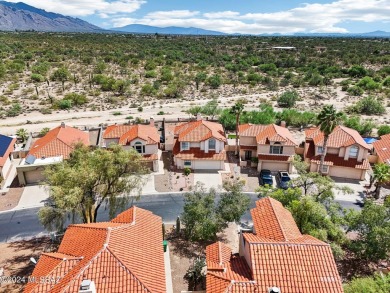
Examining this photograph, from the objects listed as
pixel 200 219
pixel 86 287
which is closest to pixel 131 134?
pixel 200 219

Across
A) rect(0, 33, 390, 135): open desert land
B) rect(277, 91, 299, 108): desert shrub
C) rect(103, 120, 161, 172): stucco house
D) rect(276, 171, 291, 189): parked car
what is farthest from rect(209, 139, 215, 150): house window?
rect(277, 91, 299, 108): desert shrub

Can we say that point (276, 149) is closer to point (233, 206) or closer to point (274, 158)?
point (274, 158)

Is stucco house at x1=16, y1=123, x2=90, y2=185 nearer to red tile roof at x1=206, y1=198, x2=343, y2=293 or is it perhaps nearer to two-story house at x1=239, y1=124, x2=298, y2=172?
two-story house at x1=239, y1=124, x2=298, y2=172

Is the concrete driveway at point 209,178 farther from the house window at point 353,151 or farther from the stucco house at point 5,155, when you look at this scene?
the stucco house at point 5,155

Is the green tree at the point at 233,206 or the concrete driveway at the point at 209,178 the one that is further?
the concrete driveway at the point at 209,178

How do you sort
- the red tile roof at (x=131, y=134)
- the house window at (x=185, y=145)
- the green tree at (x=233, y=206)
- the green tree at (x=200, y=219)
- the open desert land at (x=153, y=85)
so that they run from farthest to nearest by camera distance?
the open desert land at (x=153, y=85) → the house window at (x=185, y=145) → the red tile roof at (x=131, y=134) → the green tree at (x=233, y=206) → the green tree at (x=200, y=219)

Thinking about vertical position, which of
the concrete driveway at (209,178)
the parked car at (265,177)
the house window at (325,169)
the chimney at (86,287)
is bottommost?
the concrete driveway at (209,178)

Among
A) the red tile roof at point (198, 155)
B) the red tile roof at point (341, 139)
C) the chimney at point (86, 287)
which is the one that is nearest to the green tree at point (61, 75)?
the red tile roof at point (198, 155)
